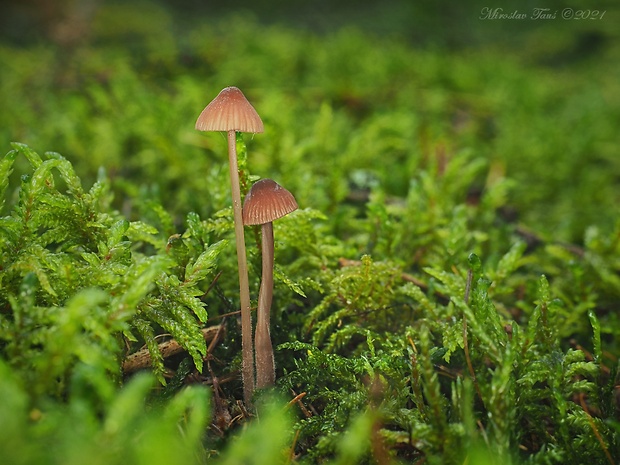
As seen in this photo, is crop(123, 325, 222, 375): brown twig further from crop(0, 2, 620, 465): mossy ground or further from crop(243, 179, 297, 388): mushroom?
crop(243, 179, 297, 388): mushroom

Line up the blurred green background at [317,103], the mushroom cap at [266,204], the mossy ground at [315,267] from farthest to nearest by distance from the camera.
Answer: the blurred green background at [317,103] → the mushroom cap at [266,204] → the mossy ground at [315,267]

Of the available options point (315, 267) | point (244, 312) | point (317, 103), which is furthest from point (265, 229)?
point (317, 103)

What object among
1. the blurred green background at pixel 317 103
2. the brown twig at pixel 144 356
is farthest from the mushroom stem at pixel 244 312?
the blurred green background at pixel 317 103

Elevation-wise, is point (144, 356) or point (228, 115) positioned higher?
point (228, 115)

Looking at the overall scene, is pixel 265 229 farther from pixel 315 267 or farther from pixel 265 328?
pixel 315 267

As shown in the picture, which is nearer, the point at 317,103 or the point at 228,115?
the point at 228,115

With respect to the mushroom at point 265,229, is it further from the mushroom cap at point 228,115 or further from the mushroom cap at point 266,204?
the mushroom cap at point 228,115

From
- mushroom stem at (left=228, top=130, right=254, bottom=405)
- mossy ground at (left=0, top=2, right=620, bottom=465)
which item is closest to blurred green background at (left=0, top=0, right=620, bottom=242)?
mossy ground at (left=0, top=2, right=620, bottom=465)

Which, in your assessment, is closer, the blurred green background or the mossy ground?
the mossy ground
